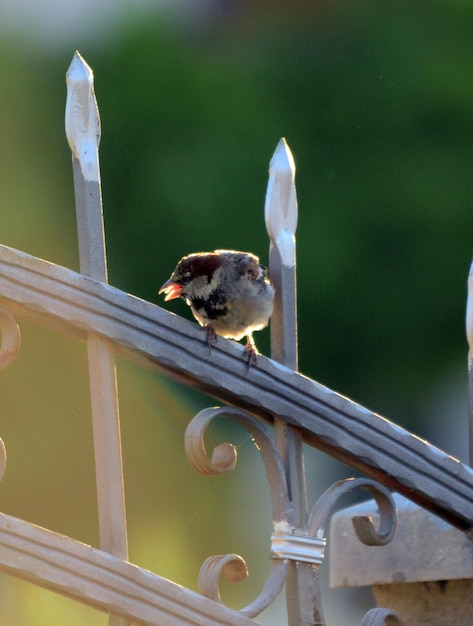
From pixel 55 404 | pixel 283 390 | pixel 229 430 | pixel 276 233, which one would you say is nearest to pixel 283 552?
pixel 283 390

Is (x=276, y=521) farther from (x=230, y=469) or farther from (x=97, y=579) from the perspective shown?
(x=97, y=579)

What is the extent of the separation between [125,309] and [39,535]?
14.3 inches

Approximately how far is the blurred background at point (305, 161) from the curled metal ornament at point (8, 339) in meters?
3.60

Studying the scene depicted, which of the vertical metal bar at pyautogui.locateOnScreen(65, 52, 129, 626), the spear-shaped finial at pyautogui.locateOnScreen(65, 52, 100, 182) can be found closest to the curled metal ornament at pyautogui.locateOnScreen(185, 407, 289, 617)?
the vertical metal bar at pyautogui.locateOnScreen(65, 52, 129, 626)

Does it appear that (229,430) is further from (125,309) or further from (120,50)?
(125,309)

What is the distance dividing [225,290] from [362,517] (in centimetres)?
104

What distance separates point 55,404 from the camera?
4.95 m

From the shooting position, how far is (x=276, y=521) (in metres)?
1.86

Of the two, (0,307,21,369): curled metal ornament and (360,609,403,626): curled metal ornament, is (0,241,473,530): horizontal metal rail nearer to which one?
(0,307,21,369): curled metal ornament

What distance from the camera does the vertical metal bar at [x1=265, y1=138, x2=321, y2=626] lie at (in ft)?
6.06

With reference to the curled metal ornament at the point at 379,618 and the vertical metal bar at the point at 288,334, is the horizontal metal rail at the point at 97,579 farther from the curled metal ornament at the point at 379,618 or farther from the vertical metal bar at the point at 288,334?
the curled metal ornament at the point at 379,618

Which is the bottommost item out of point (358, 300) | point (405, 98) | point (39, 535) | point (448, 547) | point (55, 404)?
point (39, 535)

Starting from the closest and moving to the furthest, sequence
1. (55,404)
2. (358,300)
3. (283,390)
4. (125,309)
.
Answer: (125,309), (283,390), (55,404), (358,300)

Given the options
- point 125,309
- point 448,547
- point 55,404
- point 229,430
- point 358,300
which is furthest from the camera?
point 358,300
